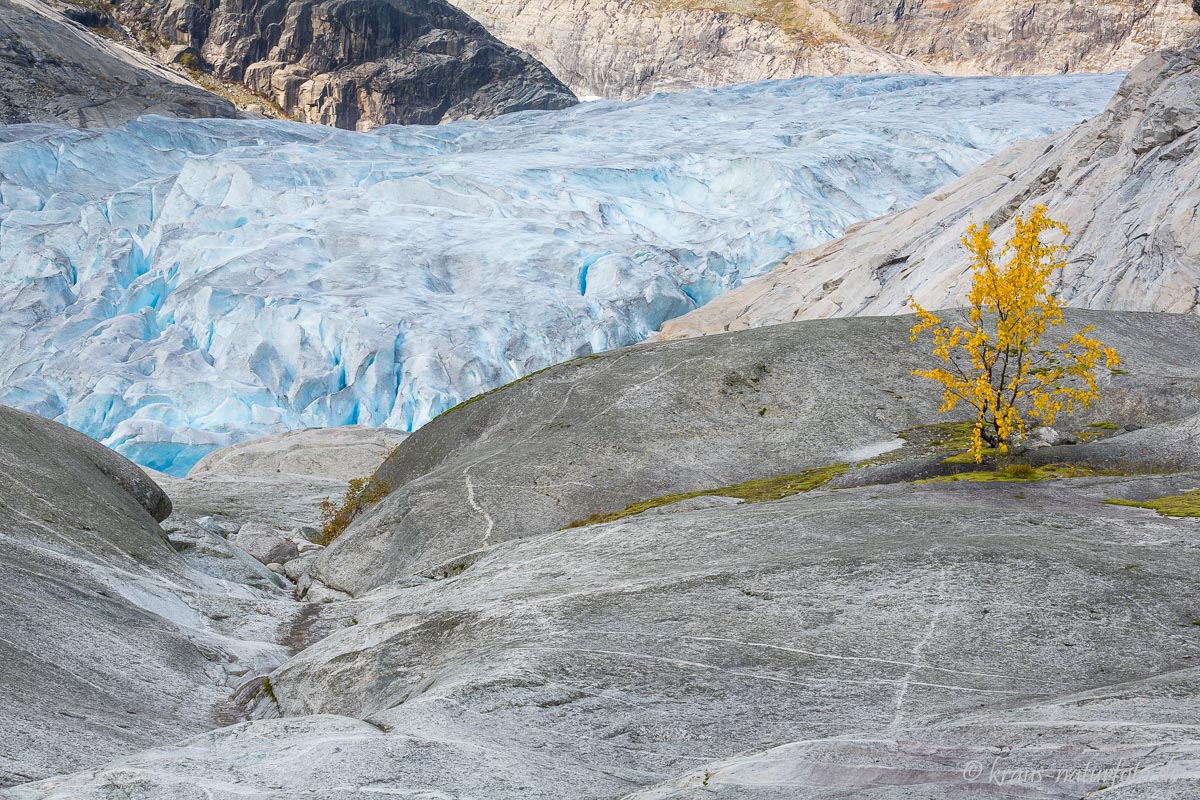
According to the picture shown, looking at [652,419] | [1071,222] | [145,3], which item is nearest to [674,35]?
[145,3]

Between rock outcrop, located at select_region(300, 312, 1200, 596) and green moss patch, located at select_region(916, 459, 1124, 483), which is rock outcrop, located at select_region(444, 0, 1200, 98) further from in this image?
green moss patch, located at select_region(916, 459, 1124, 483)

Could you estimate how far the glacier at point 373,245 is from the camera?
4972cm

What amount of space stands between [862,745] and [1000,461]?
37.5 feet

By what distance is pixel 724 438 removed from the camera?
23.4 m

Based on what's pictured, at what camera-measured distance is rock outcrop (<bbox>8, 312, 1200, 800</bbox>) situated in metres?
7.41

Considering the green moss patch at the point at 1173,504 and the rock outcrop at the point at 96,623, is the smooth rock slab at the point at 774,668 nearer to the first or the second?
the green moss patch at the point at 1173,504

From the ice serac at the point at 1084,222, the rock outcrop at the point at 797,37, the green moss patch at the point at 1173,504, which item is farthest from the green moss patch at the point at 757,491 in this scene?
the rock outcrop at the point at 797,37

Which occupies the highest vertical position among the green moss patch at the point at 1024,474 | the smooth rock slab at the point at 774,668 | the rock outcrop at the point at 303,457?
the smooth rock slab at the point at 774,668

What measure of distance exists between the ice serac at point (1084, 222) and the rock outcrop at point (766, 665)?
17.3m

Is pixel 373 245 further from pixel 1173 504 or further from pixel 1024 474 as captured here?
pixel 1173 504

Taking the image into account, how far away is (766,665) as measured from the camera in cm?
1045

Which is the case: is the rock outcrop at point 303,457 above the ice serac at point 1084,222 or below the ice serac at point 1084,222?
below

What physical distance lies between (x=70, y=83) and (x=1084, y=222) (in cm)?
7268

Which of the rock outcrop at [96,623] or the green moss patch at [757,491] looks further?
the green moss patch at [757,491]
